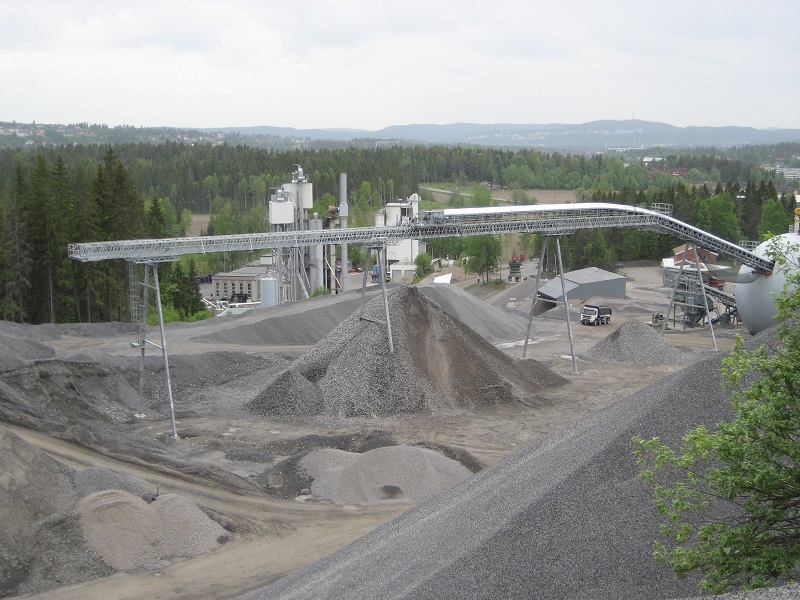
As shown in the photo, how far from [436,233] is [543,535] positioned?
72.6ft

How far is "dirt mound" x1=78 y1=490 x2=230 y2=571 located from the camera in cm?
1972

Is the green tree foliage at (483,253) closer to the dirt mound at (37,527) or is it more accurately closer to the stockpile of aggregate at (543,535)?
the stockpile of aggregate at (543,535)

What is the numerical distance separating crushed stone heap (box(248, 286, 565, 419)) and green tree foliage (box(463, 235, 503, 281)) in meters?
34.8

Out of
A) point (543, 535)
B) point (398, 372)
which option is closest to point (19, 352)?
point (398, 372)

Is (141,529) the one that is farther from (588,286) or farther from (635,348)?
(588,286)

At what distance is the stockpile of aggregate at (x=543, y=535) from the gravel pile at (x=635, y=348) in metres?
20.8

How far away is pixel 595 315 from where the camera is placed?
174 ft

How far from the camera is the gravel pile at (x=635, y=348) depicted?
4178 centimetres

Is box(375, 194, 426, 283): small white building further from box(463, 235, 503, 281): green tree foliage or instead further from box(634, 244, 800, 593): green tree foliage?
box(634, 244, 800, 593): green tree foliage

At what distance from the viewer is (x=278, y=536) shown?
2180 cm

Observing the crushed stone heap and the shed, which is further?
the shed

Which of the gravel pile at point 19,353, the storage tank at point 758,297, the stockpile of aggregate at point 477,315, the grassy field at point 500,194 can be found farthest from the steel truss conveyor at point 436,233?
the grassy field at point 500,194

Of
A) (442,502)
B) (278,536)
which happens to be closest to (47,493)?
(278,536)

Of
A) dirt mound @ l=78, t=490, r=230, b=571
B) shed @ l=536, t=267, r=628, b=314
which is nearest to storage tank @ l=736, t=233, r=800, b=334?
shed @ l=536, t=267, r=628, b=314
